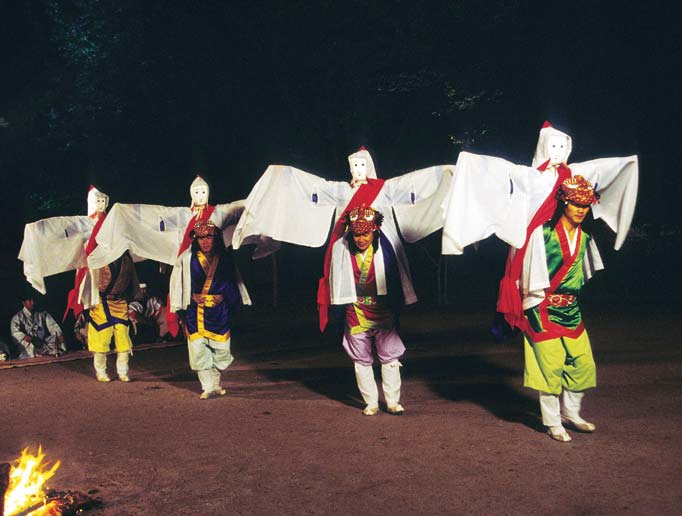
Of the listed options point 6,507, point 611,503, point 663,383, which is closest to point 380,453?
point 611,503

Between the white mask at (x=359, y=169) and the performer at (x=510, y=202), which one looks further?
the white mask at (x=359, y=169)

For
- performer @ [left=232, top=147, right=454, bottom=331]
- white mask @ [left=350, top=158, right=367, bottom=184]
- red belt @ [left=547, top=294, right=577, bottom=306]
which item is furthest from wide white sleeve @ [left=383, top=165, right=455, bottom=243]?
red belt @ [left=547, top=294, right=577, bottom=306]

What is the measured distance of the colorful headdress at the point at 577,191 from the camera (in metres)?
6.04

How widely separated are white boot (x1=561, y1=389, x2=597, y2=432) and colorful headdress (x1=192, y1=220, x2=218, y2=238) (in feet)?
13.4

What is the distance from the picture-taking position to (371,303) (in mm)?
7270

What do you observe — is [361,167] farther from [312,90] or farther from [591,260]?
[312,90]

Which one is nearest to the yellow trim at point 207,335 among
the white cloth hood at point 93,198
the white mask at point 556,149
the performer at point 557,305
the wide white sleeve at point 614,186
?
the white cloth hood at point 93,198

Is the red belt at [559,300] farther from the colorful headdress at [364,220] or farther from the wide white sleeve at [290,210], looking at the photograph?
the wide white sleeve at [290,210]

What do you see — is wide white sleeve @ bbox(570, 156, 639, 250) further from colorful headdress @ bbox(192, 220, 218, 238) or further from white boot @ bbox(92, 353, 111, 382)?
white boot @ bbox(92, 353, 111, 382)

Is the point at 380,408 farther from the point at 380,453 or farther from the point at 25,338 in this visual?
the point at 25,338

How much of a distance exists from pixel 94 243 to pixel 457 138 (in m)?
10.8

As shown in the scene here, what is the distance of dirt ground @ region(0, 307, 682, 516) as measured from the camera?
194 inches

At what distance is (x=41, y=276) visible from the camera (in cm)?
989

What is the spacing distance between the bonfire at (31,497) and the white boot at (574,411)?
3738mm
